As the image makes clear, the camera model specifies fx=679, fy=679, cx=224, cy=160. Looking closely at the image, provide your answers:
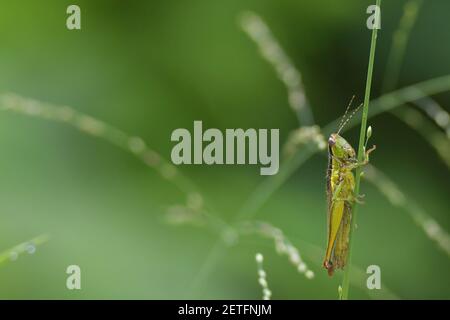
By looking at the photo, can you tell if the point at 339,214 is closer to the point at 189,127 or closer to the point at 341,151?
the point at 341,151

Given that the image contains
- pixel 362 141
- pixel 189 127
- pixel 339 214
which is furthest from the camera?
pixel 189 127

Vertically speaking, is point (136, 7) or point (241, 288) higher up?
point (136, 7)

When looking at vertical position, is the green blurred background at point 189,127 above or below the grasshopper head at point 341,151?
above

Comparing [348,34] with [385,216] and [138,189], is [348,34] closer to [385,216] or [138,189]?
[385,216]

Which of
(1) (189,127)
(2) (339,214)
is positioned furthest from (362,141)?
(1) (189,127)

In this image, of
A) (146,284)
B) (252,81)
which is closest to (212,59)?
(252,81)

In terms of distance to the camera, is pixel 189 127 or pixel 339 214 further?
pixel 189 127

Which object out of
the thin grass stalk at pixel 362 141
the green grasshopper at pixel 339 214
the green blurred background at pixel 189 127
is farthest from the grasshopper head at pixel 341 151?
the green blurred background at pixel 189 127

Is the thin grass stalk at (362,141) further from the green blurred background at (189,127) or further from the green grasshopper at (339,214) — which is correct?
the green blurred background at (189,127)

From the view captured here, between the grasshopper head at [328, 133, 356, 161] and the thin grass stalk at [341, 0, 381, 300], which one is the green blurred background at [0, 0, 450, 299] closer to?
the grasshopper head at [328, 133, 356, 161]
